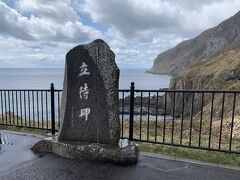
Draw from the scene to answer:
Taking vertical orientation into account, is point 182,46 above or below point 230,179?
above

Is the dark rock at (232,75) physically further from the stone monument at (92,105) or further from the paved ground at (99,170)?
the stone monument at (92,105)

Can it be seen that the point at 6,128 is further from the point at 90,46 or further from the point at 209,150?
the point at 209,150

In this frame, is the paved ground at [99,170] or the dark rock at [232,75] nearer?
the paved ground at [99,170]

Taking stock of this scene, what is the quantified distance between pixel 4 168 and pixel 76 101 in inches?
67.2

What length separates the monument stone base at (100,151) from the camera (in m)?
5.05

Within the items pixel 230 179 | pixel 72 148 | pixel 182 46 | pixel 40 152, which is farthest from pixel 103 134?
pixel 182 46

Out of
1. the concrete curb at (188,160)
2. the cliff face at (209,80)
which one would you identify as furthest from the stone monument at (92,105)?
the cliff face at (209,80)

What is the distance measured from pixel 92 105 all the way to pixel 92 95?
19cm

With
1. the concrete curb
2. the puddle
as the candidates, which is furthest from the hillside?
the puddle

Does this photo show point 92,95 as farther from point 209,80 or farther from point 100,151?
point 209,80

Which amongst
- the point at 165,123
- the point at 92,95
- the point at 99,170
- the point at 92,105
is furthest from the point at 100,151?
the point at 165,123

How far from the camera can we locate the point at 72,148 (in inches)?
207

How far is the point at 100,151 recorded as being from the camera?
5.12 metres

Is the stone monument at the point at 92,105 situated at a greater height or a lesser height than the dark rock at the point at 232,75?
lesser
